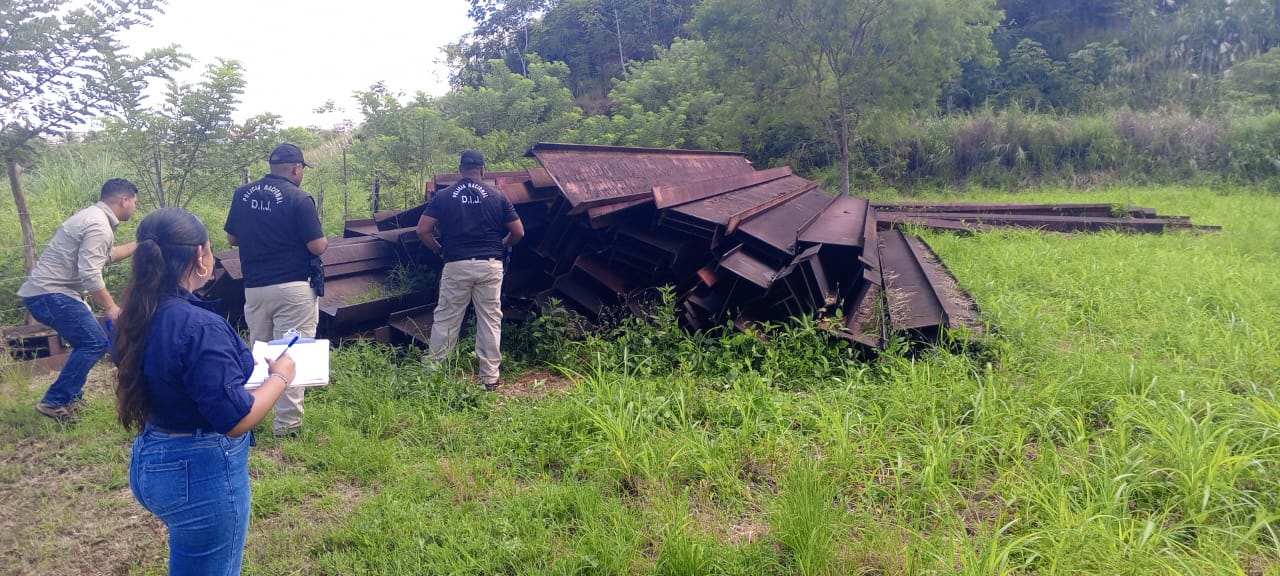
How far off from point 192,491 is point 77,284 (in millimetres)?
3483

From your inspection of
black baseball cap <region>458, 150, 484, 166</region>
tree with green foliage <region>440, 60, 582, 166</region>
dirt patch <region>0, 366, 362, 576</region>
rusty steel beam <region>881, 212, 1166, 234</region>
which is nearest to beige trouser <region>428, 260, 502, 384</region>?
black baseball cap <region>458, 150, 484, 166</region>

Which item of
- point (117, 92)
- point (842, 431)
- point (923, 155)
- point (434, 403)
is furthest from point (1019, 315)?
point (923, 155)

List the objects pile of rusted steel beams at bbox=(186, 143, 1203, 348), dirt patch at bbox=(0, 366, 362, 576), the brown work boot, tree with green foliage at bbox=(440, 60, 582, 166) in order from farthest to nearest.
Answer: tree with green foliage at bbox=(440, 60, 582, 166) → pile of rusted steel beams at bbox=(186, 143, 1203, 348) → the brown work boot → dirt patch at bbox=(0, 366, 362, 576)

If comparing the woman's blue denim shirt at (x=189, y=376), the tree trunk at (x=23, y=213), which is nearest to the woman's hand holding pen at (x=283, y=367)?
the woman's blue denim shirt at (x=189, y=376)

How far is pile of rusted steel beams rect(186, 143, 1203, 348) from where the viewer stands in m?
4.98

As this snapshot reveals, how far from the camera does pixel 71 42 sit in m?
5.81

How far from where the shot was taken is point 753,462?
11.3ft

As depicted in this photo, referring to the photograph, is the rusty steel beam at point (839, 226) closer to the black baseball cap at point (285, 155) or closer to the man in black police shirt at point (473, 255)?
the man in black police shirt at point (473, 255)

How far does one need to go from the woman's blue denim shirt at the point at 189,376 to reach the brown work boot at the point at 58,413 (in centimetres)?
345

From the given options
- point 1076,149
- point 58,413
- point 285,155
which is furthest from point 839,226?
point 1076,149

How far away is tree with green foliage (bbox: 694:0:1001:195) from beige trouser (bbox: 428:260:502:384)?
927cm

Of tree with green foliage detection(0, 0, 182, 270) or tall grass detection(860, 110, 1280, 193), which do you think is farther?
tall grass detection(860, 110, 1280, 193)

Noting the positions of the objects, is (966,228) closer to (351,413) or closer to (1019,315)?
(1019,315)

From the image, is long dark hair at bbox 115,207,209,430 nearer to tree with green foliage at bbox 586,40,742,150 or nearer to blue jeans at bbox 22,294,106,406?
blue jeans at bbox 22,294,106,406
